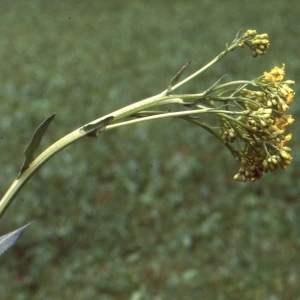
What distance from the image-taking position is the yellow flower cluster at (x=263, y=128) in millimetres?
1008

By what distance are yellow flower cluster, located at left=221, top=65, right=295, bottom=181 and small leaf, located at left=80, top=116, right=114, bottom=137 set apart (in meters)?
0.20

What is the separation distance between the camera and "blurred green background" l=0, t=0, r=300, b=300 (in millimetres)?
3436

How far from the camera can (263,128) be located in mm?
996

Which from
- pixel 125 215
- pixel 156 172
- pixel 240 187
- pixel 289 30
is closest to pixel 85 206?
pixel 125 215

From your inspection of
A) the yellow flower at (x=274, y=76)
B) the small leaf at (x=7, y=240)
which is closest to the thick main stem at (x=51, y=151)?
the small leaf at (x=7, y=240)

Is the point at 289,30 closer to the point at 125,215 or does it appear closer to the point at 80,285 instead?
the point at 125,215

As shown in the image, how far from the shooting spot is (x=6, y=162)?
489 centimetres

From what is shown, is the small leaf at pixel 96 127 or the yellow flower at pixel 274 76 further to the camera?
the yellow flower at pixel 274 76

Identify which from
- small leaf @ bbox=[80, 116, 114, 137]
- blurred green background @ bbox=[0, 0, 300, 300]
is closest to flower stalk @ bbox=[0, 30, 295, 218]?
small leaf @ bbox=[80, 116, 114, 137]

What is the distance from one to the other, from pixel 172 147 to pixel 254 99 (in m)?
4.09

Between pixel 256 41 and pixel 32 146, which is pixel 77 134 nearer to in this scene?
pixel 32 146

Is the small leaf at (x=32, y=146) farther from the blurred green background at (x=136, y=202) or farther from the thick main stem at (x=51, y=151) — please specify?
the blurred green background at (x=136, y=202)

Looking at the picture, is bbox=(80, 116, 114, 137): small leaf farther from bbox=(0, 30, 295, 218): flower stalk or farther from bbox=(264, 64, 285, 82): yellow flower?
bbox=(264, 64, 285, 82): yellow flower

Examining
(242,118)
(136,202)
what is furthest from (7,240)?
(136,202)
